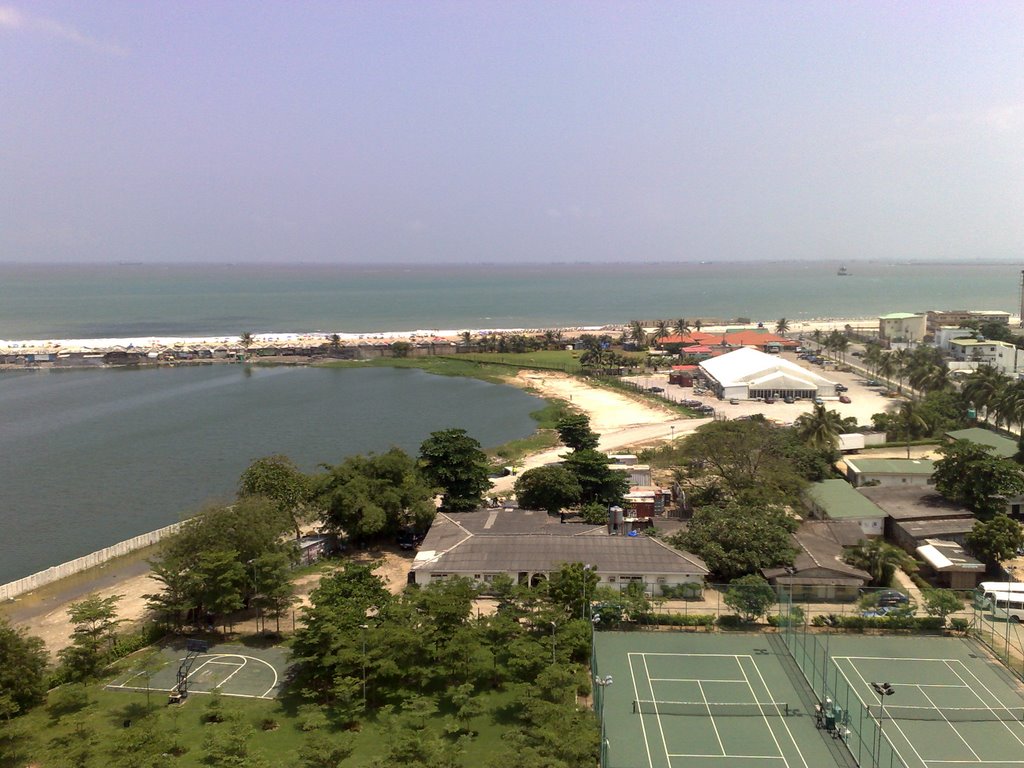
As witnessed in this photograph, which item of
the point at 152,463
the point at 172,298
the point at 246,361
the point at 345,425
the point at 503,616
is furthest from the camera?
the point at 172,298

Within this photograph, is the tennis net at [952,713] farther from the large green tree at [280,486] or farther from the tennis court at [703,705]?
the large green tree at [280,486]

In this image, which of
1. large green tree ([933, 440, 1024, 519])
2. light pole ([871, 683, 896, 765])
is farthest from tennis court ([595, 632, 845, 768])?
large green tree ([933, 440, 1024, 519])

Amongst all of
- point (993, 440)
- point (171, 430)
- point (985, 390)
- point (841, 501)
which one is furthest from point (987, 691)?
point (171, 430)

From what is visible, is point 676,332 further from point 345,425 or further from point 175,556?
point 175,556

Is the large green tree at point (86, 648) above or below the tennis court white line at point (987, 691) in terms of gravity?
A: above

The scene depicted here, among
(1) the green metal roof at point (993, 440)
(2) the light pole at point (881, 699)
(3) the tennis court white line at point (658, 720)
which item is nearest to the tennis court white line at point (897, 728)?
(2) the light pole at point (881, 699)

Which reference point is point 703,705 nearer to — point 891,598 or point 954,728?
point 954,728

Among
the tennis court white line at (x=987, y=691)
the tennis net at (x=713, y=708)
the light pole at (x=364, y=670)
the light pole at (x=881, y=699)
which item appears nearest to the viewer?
the light pole at (x=881, y=699)

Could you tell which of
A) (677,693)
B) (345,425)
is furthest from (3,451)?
(677,693)

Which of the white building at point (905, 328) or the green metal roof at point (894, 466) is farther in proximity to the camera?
the white building at point (905, 328)
